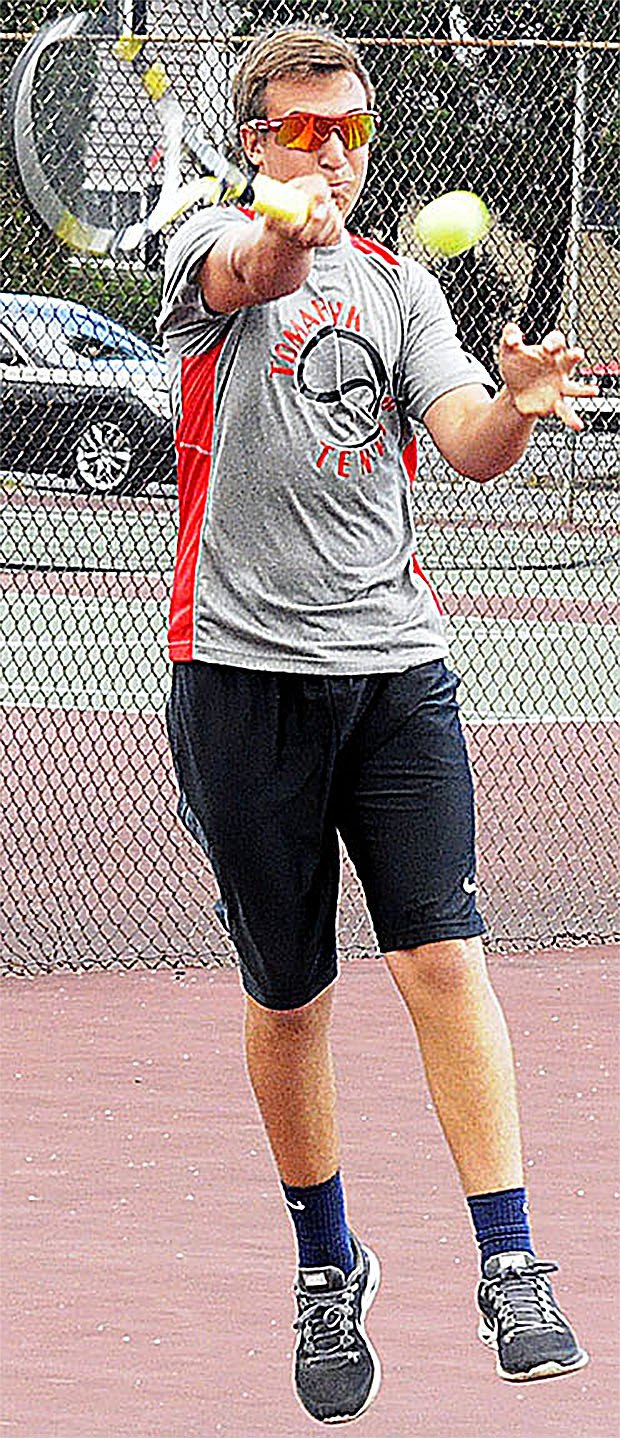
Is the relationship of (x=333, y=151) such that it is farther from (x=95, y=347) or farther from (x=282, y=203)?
(x=95, y=347)

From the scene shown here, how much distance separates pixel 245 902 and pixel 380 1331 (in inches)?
42.6

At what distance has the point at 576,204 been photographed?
767 cm

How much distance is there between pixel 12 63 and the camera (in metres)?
6.44

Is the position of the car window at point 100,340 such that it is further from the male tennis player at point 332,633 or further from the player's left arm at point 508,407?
the player's left arm at point 508,407

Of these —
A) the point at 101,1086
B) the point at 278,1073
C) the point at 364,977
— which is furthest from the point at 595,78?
the point at 278,1073

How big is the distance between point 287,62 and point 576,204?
453 cm

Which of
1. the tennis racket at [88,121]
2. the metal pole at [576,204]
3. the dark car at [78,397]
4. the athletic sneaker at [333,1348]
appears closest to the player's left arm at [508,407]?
the athletic sneaker at [333,1348]

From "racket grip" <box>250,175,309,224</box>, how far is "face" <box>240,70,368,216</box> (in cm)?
25

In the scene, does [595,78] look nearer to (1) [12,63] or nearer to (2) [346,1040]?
(1) [12,63]

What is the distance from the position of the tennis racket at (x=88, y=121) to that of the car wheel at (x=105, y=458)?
988 millimetres

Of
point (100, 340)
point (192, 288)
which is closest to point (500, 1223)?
point (192, 288)

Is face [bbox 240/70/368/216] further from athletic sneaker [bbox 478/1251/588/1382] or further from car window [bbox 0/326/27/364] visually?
car window [bbox 0/326/27/364]

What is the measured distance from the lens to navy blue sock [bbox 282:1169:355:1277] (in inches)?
144

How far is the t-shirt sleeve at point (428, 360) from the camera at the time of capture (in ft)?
11.0
